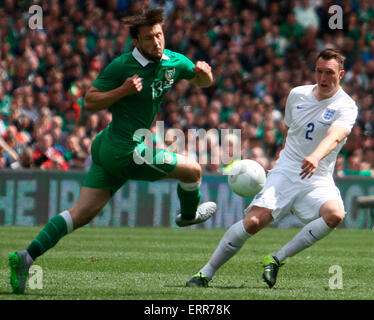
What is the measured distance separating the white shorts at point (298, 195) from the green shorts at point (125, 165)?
3.31 feet

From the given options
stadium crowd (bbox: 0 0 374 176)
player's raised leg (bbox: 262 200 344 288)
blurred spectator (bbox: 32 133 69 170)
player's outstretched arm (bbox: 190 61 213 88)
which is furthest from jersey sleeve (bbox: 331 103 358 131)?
blurred spectator (bbox: 32 133 69 170)

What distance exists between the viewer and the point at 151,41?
724 cm

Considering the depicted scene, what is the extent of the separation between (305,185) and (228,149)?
7987 mm

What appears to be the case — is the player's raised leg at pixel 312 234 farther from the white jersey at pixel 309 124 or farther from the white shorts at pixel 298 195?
the white jersey at pixel 309 124

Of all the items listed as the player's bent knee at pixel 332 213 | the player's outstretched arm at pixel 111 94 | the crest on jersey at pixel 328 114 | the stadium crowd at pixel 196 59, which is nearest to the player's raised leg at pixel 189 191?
the player's outstretched arm at pixel 111 94

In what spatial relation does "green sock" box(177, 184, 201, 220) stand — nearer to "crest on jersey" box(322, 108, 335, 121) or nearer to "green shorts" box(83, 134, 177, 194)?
"green shorts" box(83, 134, 177, 194)

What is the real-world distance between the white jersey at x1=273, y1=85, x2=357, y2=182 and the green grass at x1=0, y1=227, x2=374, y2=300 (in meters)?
1.11

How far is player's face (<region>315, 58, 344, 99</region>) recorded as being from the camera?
7.81 metres

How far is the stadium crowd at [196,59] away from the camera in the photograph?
15.8 m

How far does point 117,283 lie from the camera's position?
25.7 feet
